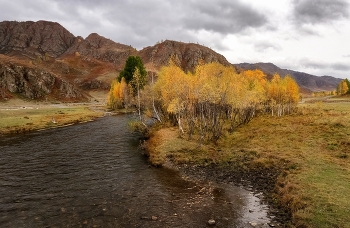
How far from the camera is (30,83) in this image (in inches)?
6511

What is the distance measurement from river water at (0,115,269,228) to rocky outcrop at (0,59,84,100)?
127286 millimetres

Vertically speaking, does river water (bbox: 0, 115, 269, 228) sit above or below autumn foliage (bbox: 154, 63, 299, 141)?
below

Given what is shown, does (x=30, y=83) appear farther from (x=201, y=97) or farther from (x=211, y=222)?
(x=211, y=222)

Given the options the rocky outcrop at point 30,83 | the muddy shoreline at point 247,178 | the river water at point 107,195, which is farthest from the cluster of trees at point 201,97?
the rocky outcrop at point 30,83

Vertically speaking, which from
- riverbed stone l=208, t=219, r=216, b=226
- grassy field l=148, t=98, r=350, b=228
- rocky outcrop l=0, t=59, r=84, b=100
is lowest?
riverbed stone l=208, t=219, r=216, b=226

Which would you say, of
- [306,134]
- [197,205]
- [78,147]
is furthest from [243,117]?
[197,205]

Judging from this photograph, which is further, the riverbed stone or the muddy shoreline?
the muddy shoreline

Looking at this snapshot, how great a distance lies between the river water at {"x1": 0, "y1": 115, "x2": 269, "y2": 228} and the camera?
63.1 ft

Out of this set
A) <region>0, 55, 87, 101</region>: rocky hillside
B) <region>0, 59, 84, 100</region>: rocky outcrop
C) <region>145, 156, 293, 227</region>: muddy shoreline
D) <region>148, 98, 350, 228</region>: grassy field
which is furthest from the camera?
<region>0, 59, 84, 100</region>: rocky outcrop

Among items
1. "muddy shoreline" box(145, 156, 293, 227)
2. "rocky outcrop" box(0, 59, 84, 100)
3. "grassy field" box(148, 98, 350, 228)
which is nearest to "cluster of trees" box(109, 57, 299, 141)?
"grassy field" box(148, 98, 350, 228)

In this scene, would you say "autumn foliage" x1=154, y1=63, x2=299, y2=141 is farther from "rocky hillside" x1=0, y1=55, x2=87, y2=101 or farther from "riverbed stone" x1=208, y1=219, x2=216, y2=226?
"rocky hillside" x1=0, y1=55, x2=87, y2=101

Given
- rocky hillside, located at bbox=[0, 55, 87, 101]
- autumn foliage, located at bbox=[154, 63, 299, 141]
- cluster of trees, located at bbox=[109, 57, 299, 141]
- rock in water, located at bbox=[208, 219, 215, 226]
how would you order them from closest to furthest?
rock in water, located at bbox=[208, 219, 215, 226]
autumn foliage, located at bbox=[154, 63, 299, 141]
cluster of trees, located at bbox=[109, 57, 299, 141]
rocky hillside, located at bbox=[0, 55, 87, 101]

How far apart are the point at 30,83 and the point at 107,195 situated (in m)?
169

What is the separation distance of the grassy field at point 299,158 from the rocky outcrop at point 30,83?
13640 centimetres
